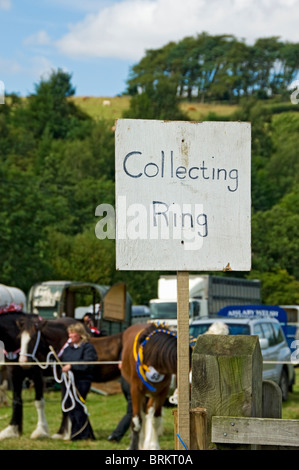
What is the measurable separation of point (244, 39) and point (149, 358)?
121835 mm

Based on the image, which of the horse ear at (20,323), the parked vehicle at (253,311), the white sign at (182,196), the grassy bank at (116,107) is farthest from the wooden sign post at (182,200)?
the grassy bank at (116,107)

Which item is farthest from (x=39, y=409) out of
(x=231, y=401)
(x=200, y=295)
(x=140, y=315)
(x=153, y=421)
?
(x=140, y=315)

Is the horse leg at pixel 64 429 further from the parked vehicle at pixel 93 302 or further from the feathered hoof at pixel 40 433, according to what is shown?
the parked vehicle at pixel 93 302

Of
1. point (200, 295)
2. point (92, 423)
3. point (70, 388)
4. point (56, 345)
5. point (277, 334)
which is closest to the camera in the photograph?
point (70, 388)

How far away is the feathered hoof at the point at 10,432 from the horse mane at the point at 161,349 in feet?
9.63

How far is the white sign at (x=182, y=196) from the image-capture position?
4.03 meters

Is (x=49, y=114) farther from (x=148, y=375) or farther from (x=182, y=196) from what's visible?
(x=182, y=196)

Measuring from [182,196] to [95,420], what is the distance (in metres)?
12.4

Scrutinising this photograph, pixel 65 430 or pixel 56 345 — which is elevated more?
pixel 56 345

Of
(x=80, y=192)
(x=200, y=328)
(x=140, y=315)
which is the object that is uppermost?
(x=80, y=192)

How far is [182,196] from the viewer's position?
405 cm

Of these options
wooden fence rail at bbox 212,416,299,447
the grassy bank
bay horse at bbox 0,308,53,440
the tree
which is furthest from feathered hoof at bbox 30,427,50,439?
the grassy bank

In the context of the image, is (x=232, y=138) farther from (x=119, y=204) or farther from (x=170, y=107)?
(x=170, y=107)

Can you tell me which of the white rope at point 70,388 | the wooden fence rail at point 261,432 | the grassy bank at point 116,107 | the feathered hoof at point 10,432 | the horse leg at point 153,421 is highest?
the grassy bank at point 116,107
